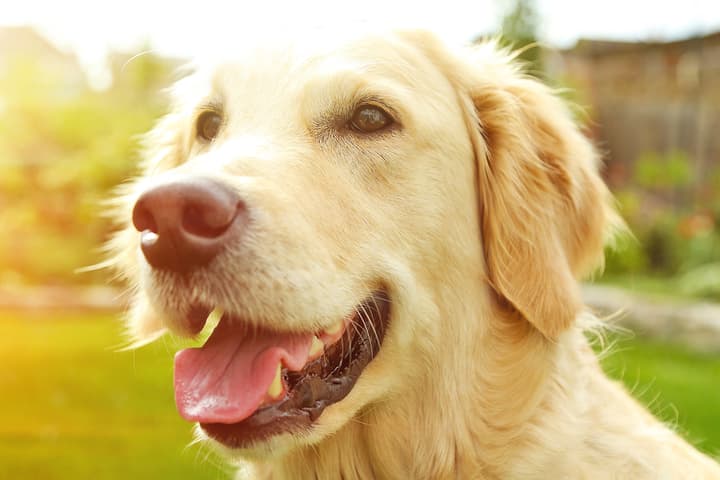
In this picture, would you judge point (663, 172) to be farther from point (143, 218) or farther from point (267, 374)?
point (143, 218)

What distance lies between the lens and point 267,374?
2111mm

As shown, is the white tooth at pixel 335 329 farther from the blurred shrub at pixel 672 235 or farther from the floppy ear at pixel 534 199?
the blurred shrub at pixel 672 235

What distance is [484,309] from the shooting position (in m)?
2.49

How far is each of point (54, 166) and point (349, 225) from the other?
938 cm

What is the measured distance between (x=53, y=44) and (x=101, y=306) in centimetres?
606

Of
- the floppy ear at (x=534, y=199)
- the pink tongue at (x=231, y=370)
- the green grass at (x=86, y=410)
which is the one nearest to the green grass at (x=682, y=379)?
the green grass at (x=86, y=410)

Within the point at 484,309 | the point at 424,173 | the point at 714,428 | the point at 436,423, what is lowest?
the point at 714,428

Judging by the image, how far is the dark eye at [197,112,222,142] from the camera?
2.68 metres

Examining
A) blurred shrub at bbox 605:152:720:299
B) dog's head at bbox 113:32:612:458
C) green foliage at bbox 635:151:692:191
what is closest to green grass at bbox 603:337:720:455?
blurred shrub at bbox 605:152:720:299

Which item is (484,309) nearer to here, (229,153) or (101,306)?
(229,153)

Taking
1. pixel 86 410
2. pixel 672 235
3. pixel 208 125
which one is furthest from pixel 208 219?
pixel 672 235

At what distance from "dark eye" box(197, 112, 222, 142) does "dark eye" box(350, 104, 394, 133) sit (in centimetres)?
49

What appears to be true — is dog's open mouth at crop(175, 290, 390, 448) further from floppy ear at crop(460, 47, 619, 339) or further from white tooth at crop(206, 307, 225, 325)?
floppy ear at crop(460, 47, 619, 339)

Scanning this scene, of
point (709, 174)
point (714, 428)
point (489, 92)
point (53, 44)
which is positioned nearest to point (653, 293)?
point (714, 428)
